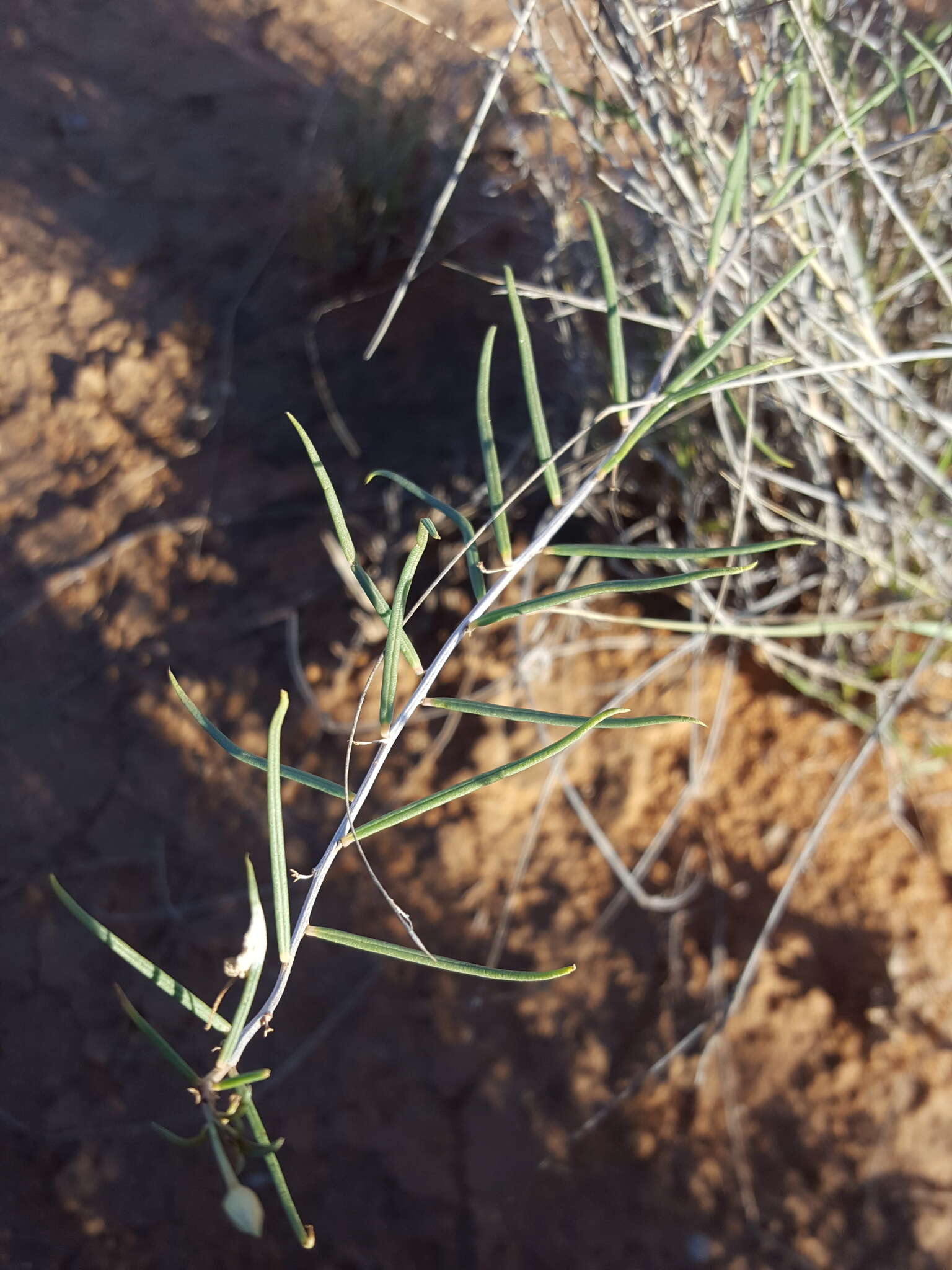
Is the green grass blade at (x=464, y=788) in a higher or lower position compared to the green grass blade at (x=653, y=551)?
lower

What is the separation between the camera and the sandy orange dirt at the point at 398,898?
39.6 inches

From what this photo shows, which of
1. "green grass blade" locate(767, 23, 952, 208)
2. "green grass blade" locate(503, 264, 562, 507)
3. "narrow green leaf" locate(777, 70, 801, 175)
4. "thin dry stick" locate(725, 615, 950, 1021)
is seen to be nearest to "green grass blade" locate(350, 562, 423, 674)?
"green grass blade" locate(503, 264, 562, 507)

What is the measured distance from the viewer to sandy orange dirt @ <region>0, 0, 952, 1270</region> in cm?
101

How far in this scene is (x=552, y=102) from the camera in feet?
3.81

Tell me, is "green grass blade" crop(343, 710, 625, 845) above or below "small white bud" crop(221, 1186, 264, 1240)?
above

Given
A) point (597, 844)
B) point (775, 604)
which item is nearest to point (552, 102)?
point (775, 604)

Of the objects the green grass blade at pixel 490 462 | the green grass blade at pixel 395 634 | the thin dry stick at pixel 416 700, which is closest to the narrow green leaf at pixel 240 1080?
the thin dry stick at pixel 416 700

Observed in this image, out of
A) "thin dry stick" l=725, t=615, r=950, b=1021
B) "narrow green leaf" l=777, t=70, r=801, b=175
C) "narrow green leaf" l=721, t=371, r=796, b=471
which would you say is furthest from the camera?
"thin dry stick" l=725, t=615, r=950, b=1021

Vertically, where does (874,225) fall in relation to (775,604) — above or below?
above

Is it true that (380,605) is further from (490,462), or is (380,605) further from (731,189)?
(731,189)

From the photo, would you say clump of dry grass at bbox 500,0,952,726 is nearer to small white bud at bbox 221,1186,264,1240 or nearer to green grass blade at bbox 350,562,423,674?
green grass blade at bbox 350,562,423,674

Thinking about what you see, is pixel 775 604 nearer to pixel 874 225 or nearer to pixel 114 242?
pixel 874 225

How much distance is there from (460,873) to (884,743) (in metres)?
0.53

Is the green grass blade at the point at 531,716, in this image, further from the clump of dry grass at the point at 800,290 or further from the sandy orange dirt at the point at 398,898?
the sandy orange dirt at the point at 398,898
